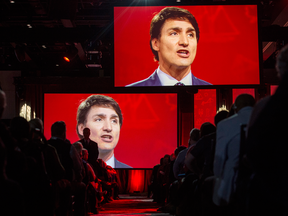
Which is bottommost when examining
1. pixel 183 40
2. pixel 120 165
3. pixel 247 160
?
pixel 120 165

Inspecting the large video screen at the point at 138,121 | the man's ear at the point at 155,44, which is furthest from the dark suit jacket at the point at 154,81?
the large video screen at the point at 138,121

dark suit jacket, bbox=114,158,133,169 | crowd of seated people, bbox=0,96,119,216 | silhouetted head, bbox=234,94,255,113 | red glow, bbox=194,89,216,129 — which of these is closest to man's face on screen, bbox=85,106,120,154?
dark suit jacket, bbox=114,158,133,169

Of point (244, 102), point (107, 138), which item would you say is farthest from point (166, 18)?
point (244, 102)

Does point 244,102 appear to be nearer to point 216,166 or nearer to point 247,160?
point 216,166

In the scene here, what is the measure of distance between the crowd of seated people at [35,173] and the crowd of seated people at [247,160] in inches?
49.1

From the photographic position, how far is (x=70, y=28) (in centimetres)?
911

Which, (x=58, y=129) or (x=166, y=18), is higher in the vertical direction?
(x=166, y=18)

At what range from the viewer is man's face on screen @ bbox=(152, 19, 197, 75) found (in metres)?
7.57

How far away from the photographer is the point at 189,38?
7625 mm

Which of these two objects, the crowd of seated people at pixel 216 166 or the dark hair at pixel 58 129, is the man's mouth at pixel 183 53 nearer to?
the crowd of seated people at pixel 216 166

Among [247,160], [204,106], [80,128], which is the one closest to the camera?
[247,160]

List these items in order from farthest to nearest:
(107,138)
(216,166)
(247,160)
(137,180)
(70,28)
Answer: (137,180) → (107,138) → (70,28) → (216,166) → (247,160)

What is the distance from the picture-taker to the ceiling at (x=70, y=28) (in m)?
8.85

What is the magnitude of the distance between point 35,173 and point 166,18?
18.2 feet
